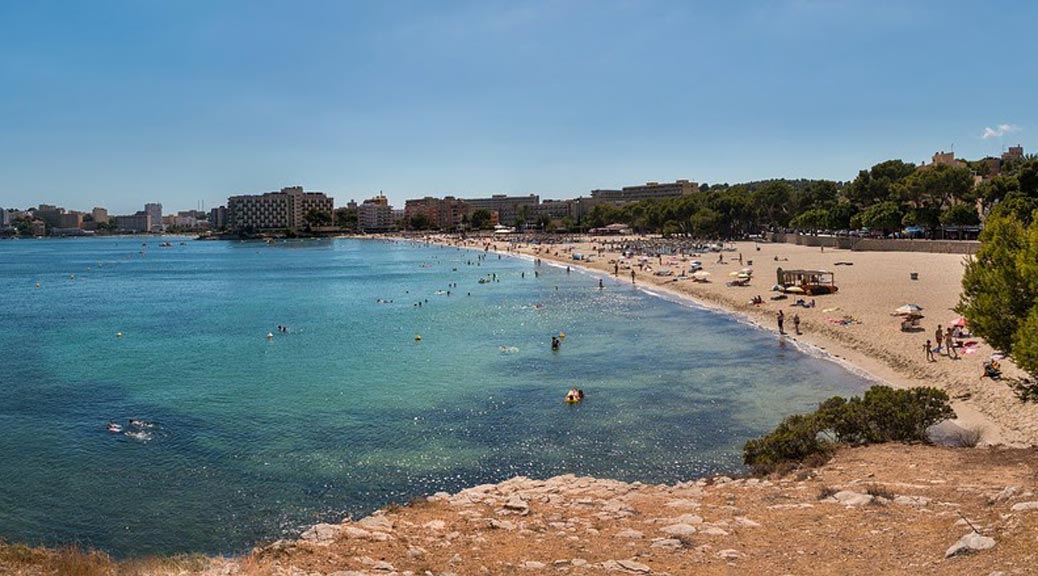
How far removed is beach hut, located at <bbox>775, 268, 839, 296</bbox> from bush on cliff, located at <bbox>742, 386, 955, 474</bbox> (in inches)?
1278

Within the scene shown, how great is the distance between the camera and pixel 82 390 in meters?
30.8

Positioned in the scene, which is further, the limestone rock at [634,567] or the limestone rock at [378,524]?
the limestone rock at [378,524]

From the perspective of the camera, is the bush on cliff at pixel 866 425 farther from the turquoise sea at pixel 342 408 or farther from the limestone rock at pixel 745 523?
the limestone rock at pixel 745 523

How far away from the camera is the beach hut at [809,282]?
48719 millimetres

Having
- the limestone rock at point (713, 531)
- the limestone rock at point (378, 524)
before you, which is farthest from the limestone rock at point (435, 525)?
the limestone rock at point (713, 531)

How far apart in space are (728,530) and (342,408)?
17.9 m

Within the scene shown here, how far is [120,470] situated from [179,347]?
2351 cm

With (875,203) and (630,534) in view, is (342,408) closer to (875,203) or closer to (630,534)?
(630,534)

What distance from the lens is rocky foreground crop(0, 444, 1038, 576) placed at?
1002 cm

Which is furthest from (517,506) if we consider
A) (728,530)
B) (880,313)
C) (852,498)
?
(880,313)

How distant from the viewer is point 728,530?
11805mm

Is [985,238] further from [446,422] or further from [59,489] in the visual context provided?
[59,489]

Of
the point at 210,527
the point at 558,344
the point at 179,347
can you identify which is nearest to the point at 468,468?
the point at 210,527

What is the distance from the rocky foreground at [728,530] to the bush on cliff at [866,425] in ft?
5.04
